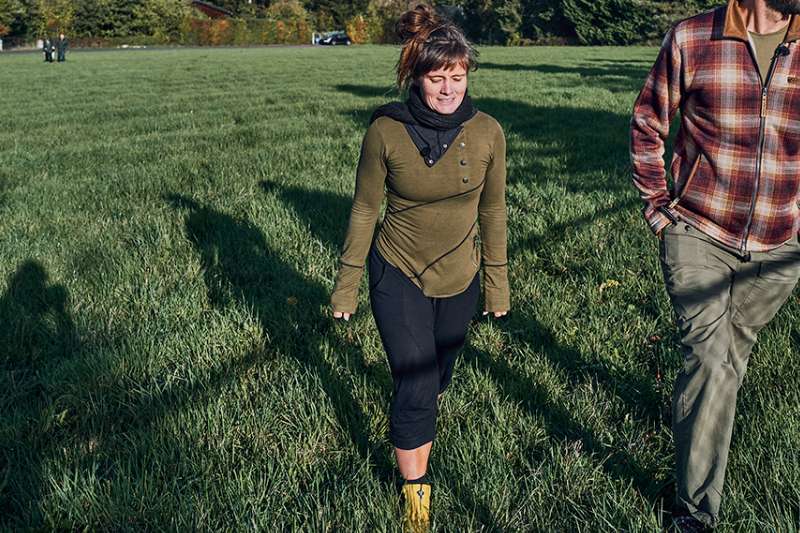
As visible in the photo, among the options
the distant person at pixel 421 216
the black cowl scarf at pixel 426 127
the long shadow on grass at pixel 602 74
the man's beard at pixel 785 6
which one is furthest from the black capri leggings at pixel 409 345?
the long shadow on grass at pixel 602 74

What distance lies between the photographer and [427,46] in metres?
2.25

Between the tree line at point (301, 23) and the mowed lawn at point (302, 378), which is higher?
the tree line at point (301, 23)

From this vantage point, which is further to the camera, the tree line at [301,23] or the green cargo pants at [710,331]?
the tree line at [301,23]

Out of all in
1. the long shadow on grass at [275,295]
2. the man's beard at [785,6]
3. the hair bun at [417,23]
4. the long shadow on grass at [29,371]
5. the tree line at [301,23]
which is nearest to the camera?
the man's beard at [785,6]

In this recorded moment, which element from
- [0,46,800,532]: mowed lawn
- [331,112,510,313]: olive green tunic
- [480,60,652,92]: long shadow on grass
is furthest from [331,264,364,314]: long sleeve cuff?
[480,60,652,92]: long shadow on grass

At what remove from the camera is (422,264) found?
8.17 feet

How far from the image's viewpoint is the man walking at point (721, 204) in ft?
7.23

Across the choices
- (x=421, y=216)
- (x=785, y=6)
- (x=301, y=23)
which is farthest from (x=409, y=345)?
(x=301, y=23)

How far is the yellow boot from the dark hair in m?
1.49

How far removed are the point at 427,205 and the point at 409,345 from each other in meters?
0.53

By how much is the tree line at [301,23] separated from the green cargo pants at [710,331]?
59178 mm

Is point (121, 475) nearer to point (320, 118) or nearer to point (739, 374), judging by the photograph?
point (739, 374)

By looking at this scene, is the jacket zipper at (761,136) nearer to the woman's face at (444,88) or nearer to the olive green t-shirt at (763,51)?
the olive green t-shirt at (763,51)

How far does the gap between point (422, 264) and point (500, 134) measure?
591 millimetres
